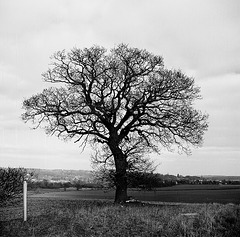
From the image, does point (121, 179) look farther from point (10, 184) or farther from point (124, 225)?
point (124, 225)

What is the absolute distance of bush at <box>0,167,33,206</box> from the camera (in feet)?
43.7

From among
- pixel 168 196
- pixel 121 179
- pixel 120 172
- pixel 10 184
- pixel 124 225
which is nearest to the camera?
pixel 124 225

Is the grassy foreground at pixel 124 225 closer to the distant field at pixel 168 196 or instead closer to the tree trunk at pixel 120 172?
the tree trunk at pixel 120 172

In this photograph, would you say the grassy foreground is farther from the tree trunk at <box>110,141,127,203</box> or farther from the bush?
the tree trunk at <box>110,141,127,203</box>

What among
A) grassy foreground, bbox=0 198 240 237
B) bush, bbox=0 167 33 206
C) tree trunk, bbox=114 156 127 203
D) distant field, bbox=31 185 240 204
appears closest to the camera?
grassy foreground, bbox=0 198 240 237

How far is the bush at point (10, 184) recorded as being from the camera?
525 inches

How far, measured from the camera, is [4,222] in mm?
13742

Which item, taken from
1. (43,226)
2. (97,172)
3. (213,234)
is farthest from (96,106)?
(213,234)

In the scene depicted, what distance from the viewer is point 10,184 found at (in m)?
13.7

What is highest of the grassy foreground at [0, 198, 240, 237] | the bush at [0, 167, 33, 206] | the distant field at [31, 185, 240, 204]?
the bush at [0, 167, 33, 206]

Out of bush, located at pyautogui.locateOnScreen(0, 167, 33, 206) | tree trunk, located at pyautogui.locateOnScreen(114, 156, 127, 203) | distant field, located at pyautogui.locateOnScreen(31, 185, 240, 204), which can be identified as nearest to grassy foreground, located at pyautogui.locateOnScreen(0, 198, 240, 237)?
bush, located at pyautogui.locateOnScreen(0, 167, 33, 206)

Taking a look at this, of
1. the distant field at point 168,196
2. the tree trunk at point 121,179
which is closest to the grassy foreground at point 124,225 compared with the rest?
the tree trunk at point 121,179

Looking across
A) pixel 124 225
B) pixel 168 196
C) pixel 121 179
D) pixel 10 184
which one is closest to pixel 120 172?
pixel 121 179

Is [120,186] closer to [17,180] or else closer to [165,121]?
[165,121]
